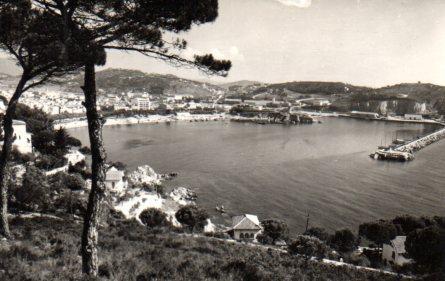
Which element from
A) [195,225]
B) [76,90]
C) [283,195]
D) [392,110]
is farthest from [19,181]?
[76,90]

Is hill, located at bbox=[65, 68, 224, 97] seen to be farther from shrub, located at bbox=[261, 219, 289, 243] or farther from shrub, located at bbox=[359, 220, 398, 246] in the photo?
shrub, located at bbox=[359, 220, 398, 246]

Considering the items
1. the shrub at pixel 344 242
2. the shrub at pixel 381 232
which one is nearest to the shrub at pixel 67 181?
the shrub at pixel 344 242

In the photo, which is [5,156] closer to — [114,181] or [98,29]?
[98,29]

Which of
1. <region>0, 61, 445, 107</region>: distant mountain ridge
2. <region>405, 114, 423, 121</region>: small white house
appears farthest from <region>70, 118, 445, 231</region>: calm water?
<region>0, 61, 445, 107</region>: distant mountain ridge

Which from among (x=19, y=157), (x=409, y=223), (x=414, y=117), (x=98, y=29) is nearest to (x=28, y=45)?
(x=98, y=29)

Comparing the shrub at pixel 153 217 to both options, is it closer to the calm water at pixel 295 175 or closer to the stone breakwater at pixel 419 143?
the calm water at pixel 295 175

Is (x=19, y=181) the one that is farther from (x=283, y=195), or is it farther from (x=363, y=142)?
(x=363, y=142)
